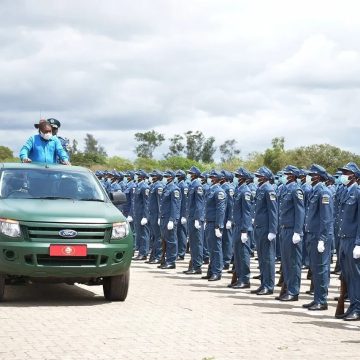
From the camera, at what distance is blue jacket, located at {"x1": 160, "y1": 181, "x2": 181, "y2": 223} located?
1822cm

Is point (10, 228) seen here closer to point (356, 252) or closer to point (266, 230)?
point (356, 252)

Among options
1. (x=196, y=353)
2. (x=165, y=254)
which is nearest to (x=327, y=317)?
(x=196, y=353)

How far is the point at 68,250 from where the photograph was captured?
10562 mm

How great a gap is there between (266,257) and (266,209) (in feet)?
2.54

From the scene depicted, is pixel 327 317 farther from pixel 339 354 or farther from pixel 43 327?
pixel 43 327

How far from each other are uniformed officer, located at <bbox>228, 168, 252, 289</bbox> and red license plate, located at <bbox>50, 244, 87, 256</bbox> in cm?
415

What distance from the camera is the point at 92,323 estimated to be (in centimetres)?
943

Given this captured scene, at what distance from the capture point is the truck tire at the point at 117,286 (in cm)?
1125

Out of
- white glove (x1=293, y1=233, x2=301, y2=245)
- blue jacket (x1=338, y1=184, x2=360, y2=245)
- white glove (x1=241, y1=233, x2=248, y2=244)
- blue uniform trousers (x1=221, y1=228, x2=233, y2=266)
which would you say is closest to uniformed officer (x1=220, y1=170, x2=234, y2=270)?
blue uniform trousers (x1=221, y1=228, x2=233, y2=266)

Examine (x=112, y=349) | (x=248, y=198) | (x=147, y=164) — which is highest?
(x=147, y=164)

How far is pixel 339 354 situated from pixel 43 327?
124 inches

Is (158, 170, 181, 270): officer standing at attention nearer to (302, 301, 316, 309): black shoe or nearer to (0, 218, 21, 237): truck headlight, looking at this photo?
(302, 301, 316, 309): black shoe

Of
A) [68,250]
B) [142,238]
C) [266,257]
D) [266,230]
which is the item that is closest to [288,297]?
[266,257]

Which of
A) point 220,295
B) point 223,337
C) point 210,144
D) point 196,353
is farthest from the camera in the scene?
point 210,144
